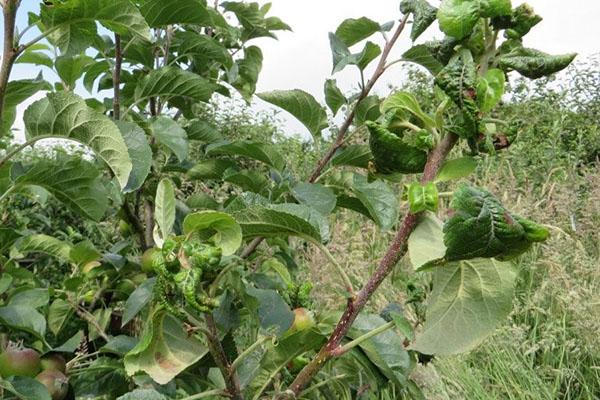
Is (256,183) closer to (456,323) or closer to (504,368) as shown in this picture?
(456,323)

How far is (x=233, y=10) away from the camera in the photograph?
1.92 meters

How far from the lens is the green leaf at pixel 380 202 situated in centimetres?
105

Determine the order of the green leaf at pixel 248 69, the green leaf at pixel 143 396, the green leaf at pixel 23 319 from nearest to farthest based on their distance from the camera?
the green leaf at pixel 143 396, the green leaf at pixel 23 319, the green leaf at pixel 248 69

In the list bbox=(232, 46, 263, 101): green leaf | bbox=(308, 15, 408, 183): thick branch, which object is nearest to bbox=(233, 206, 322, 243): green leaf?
bbox=(308, 15, 408, 183): thick branch

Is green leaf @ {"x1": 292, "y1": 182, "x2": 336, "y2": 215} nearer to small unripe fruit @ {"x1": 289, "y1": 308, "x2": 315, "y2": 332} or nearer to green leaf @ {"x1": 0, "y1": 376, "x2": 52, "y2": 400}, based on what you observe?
small unripe fruit @ {"x1": 289, "y1": 308, "x2": 315, "y2": 332}

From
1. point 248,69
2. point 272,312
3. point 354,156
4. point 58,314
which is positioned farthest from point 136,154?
point 248,69

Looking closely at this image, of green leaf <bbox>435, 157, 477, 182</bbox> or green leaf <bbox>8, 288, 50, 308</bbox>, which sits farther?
green leaf <bbox>8, 288, 50, 308</bbox>

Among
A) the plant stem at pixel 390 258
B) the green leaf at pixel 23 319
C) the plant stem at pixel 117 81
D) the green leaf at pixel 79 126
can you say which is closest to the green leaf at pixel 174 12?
the plant stem at pixel 117 81

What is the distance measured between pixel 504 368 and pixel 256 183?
2.00 metres

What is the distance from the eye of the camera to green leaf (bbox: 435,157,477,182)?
2.60 feet

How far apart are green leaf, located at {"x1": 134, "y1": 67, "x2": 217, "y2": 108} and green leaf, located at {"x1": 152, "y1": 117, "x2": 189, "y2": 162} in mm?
119

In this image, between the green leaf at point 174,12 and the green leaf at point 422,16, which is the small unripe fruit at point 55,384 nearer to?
the green leaf at point 174,12

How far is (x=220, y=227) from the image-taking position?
804 mm

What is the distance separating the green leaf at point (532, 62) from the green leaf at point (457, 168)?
113mm
